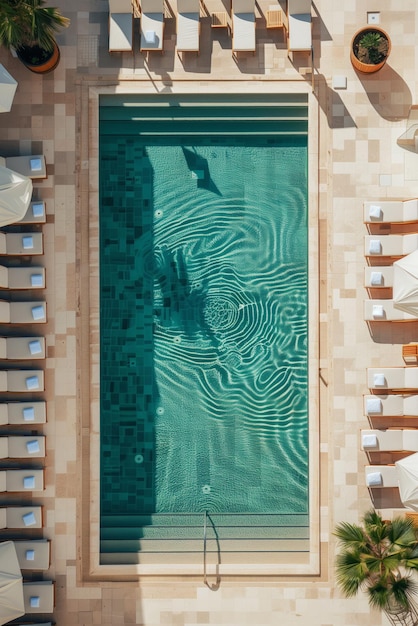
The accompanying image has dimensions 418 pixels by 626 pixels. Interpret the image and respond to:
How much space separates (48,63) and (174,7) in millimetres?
3367

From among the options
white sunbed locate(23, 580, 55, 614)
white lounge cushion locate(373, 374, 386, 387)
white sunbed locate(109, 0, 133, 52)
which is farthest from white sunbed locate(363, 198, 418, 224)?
white sunbed locate(23, 580, 55, 614)

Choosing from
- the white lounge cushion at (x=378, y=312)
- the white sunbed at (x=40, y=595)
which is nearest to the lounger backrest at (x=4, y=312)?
the white sunbed at (x=40, y=595)

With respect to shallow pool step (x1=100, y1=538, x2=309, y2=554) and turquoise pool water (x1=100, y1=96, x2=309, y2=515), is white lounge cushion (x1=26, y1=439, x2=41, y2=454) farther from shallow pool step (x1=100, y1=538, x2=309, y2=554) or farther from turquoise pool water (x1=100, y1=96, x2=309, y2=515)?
shallow pool step (x1=100, y1=538, x2=309, y2=554)

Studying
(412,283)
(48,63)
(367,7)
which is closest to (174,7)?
(48,63)

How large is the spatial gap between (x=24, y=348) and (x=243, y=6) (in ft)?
31.6

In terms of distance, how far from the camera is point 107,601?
14.2 metres

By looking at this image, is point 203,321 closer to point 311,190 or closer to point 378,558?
point 311,190

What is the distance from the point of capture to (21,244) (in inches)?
554

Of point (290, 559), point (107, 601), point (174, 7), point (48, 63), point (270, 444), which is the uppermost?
point (174, 7)

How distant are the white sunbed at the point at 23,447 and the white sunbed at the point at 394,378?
26.2ft

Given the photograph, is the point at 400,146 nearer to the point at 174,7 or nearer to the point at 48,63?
the point at 174,7

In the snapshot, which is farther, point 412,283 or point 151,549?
point 151,549

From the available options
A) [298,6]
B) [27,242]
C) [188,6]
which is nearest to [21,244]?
[27,242]

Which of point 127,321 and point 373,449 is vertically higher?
point 127,321
